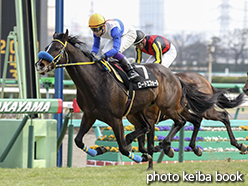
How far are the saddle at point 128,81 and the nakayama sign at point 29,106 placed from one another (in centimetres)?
110

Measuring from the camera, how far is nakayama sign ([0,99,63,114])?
16.4ft

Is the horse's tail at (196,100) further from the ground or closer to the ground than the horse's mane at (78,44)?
closer to the ground

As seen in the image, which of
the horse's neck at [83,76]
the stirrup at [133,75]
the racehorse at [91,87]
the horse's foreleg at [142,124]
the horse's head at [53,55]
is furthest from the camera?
the horse's foreleg at [142,124]

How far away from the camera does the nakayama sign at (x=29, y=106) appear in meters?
5.00

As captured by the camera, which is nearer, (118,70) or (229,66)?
(118,70)

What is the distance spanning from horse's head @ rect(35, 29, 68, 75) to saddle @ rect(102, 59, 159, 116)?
1.61 feet

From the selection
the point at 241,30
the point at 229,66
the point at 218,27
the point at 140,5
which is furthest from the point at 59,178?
the point at 140,5

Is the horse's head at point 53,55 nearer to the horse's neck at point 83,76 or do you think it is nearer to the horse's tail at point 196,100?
the horse's neck at point 83,76

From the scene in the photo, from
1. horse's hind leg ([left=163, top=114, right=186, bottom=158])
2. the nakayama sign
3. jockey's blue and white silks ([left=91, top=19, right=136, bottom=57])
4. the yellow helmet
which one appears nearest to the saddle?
jockey's blue and white silks ([left=91, top=19, right=136, bottom=57])

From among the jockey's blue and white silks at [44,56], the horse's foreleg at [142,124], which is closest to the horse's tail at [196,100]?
the horse's foreleg at [142,124]

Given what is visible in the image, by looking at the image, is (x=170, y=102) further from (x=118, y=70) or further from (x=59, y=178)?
(x=59, y=178)

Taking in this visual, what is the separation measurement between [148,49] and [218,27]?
155ft

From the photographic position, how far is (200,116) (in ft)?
19.2

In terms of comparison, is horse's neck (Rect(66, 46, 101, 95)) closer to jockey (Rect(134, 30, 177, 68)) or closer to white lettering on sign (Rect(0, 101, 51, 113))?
white lettering on sign (Rect(0, 101, 51, 113))
